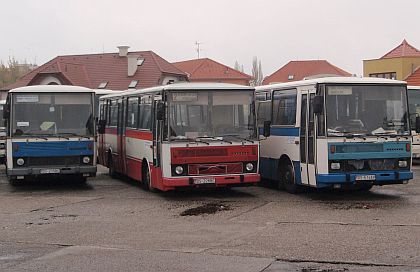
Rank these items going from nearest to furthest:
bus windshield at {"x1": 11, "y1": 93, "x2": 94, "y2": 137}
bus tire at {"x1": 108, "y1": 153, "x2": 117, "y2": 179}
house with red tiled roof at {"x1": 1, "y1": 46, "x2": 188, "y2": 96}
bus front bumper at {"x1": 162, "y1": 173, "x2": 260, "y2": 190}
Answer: bus front bumper at {"x1": 162, "y1": 173, "x2": 260, "y2": 190} → bus windshield at {"x1": 11, "y1": 93, "x2": 94, "y2": 137} → bus tire at {"x1": 108, "y1": 153, "x2": 117, "y2": 179} → house with red tiled roof at {"x1": 1, "y1": 46, "x2": 188, "y2": 96}

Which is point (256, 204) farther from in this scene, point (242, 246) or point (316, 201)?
point (242, 246)

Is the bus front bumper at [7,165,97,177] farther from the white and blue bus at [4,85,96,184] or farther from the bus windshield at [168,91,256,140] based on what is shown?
the bus windshield at [168,91,256,140]

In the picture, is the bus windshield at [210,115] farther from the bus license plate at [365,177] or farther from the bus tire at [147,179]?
the bus license plate at [365,177]

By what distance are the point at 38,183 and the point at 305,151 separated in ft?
30.2

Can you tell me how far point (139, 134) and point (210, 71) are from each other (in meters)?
68.0

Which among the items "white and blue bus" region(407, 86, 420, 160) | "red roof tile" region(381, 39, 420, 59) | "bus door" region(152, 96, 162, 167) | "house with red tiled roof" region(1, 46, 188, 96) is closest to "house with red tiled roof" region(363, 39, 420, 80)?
"red roof tile" region(381, 39, 420, 59)

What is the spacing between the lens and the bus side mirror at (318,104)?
48.7 ft

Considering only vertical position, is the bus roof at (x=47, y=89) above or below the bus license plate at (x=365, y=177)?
above

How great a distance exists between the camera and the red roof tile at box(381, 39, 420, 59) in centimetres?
5170

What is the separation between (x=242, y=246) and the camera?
1036 cm

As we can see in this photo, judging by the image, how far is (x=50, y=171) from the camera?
18.2 metres

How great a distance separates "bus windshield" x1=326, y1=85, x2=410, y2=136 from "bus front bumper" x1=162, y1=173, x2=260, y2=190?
2.26 metres

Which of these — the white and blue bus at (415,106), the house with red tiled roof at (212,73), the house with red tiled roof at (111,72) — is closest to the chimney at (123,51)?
the house with red tiled roof at (111,72)

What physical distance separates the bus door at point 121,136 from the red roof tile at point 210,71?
61.9 meters
